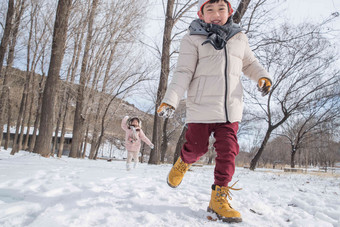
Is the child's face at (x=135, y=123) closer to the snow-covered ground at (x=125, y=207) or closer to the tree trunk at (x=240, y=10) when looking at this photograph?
the snow-covered ground at (x=125, y=207)

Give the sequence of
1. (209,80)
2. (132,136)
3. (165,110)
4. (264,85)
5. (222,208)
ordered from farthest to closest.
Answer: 1. (132,136)
2. (264,85)
3. (209,80)
4. (165,110)
5. (222,208)

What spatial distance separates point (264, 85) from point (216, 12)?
0.88m

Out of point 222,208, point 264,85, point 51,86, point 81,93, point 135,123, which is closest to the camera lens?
point 222,208

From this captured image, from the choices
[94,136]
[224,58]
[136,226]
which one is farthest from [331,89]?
[94,136]

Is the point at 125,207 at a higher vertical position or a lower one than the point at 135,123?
lower

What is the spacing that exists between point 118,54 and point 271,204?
14914 mm

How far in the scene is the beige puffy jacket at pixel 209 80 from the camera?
2.02 meters

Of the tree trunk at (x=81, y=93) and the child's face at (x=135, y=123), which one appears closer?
the child's face at (x=135, y=123)

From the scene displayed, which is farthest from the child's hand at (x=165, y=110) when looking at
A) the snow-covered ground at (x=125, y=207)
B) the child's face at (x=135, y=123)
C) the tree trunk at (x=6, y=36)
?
the tree trunk at (x=6, y=36)

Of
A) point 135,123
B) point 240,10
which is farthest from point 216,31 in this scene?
point 240,10

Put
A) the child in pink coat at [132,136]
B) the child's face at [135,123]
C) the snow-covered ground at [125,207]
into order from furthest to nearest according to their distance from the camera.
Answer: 1. the child's face at [135,123]
2. the child in pink coat at [132,136]
3. the snow-covered ground at [125,207]

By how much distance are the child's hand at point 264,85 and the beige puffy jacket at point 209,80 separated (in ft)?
0.17

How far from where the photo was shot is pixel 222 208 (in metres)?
1.83

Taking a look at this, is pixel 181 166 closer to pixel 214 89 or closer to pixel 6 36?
pixel 214 89
